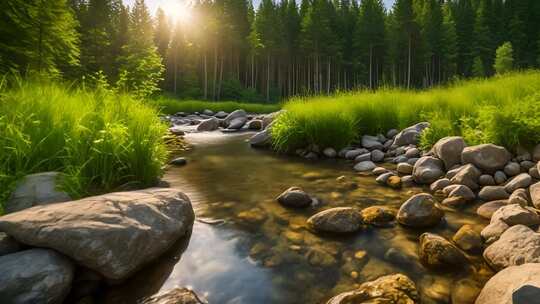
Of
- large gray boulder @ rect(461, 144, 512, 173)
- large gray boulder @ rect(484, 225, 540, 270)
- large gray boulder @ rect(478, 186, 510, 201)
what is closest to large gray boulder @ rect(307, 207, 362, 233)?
large gray boulder @ rect(484, 225, 540, 270)

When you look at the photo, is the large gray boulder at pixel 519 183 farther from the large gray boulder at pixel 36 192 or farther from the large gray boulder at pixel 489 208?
the large gray boulder at pixel 36 192

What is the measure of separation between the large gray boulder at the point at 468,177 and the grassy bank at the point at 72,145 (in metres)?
4.27

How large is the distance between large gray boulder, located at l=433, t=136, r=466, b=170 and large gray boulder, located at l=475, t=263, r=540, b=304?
3.33m

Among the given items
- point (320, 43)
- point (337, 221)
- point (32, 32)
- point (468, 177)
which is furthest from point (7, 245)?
point (320, 43)

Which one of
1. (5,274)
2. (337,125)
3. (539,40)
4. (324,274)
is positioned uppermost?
(539,40)

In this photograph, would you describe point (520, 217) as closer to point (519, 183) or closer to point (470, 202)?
point (470, 202)

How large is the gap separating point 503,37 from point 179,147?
5082 centimetres

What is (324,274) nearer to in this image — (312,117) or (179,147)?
(312,117)

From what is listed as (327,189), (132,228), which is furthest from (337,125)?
(132,228)

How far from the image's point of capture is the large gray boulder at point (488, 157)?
456 cm

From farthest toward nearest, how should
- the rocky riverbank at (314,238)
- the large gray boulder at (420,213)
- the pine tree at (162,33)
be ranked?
the pine tree at (162,33), the large gray boulder at (420,213), the rocky riverbank at (314,238)

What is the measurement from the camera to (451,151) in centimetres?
512

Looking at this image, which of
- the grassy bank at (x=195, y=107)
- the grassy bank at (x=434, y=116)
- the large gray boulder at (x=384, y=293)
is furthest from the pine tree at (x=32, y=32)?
the large gray boulder at (x=384, y=293)

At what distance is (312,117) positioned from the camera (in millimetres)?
7602
